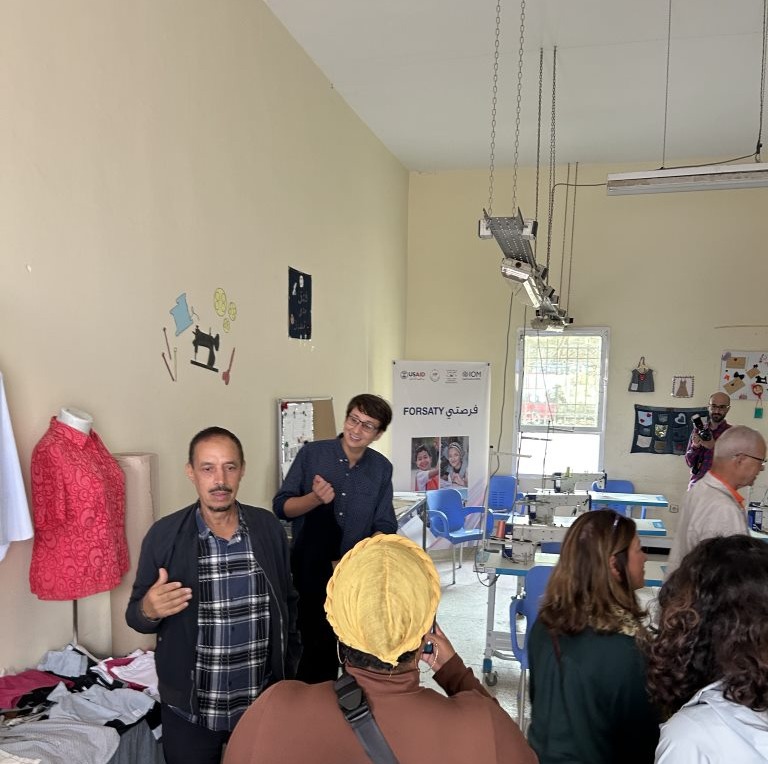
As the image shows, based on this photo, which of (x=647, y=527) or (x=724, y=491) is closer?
(x=724, y=491)

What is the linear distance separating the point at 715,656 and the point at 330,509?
1841 mm

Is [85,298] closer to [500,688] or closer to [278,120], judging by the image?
[278,120]

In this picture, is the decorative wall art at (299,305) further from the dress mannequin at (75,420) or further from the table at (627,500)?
the table at (627,500)

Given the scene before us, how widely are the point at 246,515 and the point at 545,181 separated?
594 cm

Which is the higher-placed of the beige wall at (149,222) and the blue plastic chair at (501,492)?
the beige wall at (149,222)

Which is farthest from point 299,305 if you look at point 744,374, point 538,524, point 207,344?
point 744,374

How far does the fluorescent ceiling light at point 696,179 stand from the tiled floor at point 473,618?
2046mm

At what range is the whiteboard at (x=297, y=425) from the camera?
404 cm

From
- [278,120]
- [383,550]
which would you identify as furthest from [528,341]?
[383,550]

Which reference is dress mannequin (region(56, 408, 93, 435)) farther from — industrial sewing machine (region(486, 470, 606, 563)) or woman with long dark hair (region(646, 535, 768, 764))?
industrial sewing machine (region(486, 470, 606, 563))

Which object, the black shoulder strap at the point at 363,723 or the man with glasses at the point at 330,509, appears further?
the man with glasses at the point at 330,509

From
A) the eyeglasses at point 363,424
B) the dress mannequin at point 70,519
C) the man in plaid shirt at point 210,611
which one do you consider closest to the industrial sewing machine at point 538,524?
the eyeglasses at point 363,424

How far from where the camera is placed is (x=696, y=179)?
2998mm

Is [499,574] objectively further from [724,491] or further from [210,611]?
[210,611]
